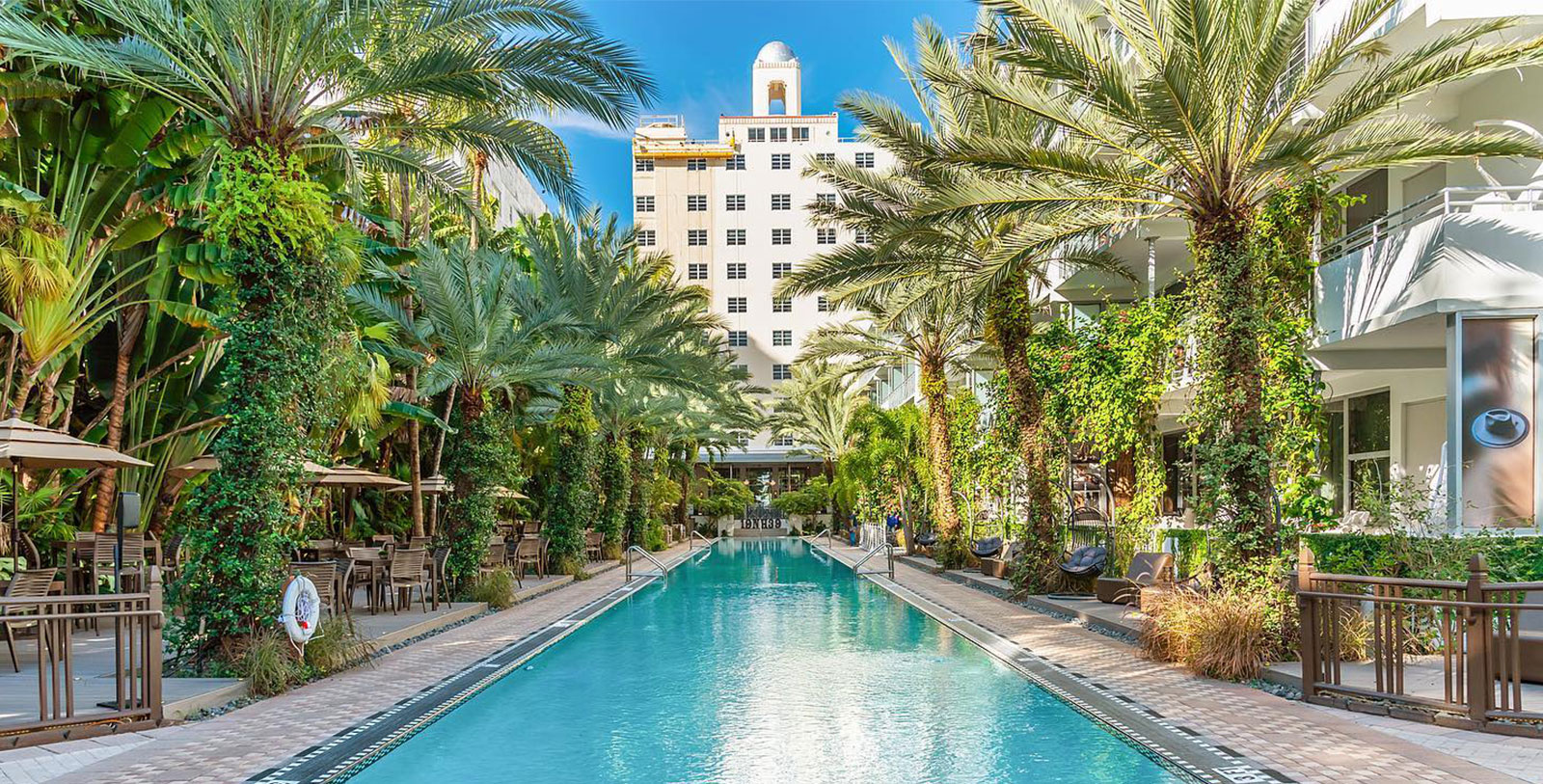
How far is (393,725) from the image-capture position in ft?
28.6

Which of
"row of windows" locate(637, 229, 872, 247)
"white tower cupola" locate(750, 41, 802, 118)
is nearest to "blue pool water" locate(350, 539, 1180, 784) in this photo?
"row of windows" locate(637, 229, 872, 247)

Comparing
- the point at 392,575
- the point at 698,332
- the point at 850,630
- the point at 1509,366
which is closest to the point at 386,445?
the point at 698,332

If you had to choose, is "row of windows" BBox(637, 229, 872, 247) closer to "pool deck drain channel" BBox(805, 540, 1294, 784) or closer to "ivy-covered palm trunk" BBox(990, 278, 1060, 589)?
"ivy-covered palm trunk" BBox(990, 278, 1060, 589)

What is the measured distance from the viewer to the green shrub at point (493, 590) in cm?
1786

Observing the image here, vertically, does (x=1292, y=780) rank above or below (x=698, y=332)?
below

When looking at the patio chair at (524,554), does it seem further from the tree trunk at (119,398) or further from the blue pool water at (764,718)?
the tree trunk at (119,398)

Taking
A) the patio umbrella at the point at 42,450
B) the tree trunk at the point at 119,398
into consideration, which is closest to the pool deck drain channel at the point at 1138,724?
the patio umbrella at the point at 42,450

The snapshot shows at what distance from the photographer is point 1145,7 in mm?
11609

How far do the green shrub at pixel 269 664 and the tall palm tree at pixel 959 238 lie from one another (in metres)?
9.68

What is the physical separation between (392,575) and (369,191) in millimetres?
6756

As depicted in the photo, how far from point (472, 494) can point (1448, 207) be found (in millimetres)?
14492

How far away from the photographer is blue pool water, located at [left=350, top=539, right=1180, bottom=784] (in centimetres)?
770

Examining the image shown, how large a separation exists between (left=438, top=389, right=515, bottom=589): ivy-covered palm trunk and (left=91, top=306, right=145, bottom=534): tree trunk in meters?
5.06

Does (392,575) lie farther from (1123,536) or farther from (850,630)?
(1123,536)
